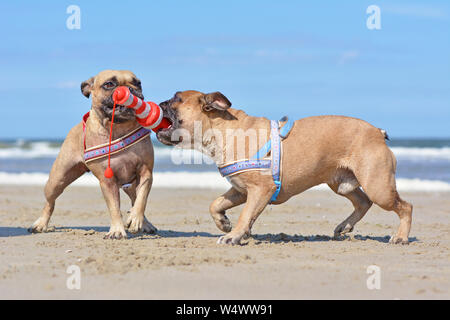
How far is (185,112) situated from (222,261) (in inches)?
69.7

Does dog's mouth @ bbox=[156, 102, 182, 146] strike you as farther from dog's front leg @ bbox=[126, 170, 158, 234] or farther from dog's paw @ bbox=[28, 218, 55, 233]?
dog's paw @ bbox=[28, 218, 55, 233]

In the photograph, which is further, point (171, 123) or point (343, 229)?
point (343, 229)

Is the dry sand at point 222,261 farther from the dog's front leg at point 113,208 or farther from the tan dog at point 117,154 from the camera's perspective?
the tan dog at point 117,154

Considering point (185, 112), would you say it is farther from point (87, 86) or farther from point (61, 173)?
point (61, 173)

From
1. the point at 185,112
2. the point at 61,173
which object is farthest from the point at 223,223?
the point at 61,173

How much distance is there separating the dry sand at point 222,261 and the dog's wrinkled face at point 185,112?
115 cm

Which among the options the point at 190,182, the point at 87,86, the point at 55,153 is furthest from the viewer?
the point at 55,153

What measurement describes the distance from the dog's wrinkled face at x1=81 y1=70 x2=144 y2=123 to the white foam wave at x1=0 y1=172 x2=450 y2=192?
831 cm

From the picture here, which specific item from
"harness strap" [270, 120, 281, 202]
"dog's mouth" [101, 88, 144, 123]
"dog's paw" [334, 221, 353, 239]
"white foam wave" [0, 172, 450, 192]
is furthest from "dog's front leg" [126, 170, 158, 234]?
"white foam wave" [0, 172, 450, 192]

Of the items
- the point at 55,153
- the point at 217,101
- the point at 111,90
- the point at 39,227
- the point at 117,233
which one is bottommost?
the point at 55,153

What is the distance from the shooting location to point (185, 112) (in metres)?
6.07
